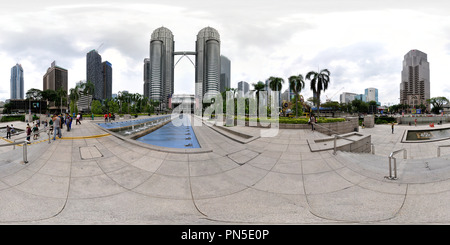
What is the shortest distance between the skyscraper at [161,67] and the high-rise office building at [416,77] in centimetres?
14866

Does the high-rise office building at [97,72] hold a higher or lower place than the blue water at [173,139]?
higher

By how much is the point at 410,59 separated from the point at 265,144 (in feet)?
526

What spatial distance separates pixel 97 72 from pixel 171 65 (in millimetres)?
52817

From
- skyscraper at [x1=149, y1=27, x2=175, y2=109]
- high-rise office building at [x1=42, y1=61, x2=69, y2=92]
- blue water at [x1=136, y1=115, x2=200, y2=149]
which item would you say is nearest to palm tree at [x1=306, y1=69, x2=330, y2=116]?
blue water at [x1=136, y1=115, x2=200, y2=149]

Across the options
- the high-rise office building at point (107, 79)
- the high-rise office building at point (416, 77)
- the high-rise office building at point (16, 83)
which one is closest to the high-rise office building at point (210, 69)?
the high-rise office building at point (107, 79)

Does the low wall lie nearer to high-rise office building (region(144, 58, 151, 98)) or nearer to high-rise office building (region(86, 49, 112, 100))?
high-rise office building (region(144, 58, 151, 98))

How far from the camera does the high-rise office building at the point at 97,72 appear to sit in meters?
134

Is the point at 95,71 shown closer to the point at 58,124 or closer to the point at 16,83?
the point at 16,83

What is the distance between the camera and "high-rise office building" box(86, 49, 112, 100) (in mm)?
133975

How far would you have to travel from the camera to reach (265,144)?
5.94 metres

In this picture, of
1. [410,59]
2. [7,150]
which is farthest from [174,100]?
[410,59]

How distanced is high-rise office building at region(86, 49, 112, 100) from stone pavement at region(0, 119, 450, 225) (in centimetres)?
15035

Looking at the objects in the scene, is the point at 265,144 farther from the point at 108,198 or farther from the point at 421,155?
the point at 421,155

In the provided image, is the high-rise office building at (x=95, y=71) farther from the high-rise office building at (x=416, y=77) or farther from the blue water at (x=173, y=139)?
the high-rise office building at (x=416, y=77)
